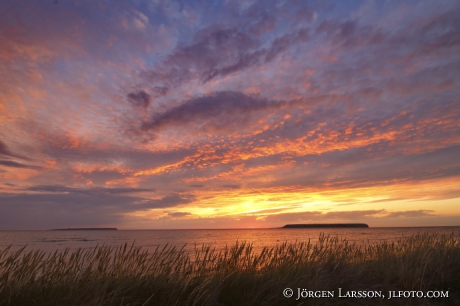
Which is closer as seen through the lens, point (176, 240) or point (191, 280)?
point (191, 280)

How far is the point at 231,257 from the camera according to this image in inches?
296

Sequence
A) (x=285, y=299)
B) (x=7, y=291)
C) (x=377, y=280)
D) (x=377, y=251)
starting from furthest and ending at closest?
(x=377, y=251) < (x=377, y=280) < (x=285, y=299) < (x=7, y=291)

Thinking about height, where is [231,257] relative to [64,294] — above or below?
above

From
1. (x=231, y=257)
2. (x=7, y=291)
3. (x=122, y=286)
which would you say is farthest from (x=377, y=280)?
(x=7, y=291)

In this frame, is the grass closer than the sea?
Yes

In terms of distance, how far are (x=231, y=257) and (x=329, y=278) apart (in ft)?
7.72

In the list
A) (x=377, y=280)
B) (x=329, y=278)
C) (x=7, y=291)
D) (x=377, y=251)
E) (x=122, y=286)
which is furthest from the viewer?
(x=377, y=251)

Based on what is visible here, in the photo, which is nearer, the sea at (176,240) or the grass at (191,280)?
the grass at (191,280)

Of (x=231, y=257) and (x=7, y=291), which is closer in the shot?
(x=7, y=291)

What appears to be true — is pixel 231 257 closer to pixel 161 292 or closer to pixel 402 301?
pixel 161 292

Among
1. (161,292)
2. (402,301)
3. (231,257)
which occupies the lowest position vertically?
(402,301)

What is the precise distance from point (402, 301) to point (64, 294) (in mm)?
6759

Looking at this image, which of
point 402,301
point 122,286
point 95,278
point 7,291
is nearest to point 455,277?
point 402,301

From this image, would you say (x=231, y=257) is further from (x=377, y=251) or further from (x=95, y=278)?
(x=377, y=251)
